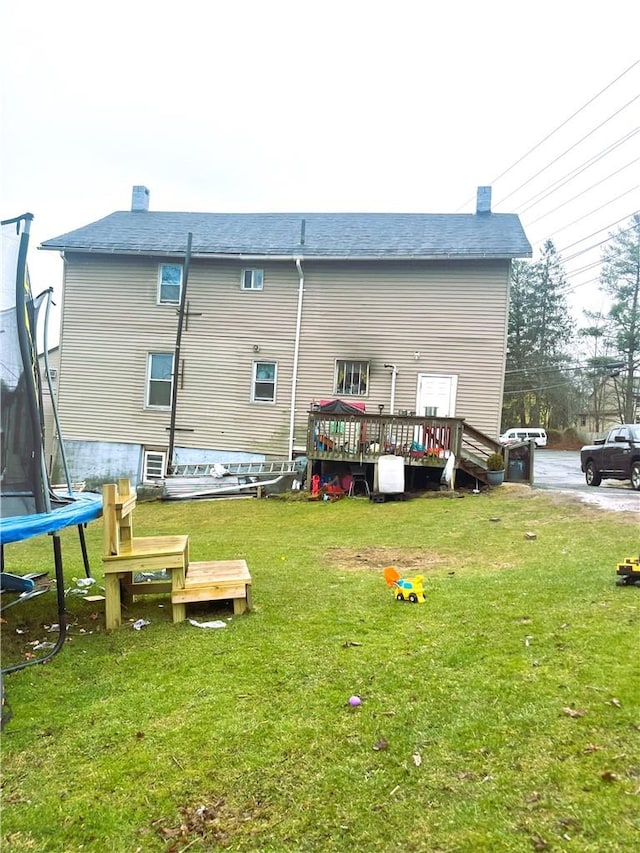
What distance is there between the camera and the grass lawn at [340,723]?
194 cm

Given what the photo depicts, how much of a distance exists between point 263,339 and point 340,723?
44.5 feet

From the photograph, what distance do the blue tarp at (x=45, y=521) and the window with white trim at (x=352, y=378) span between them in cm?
1100

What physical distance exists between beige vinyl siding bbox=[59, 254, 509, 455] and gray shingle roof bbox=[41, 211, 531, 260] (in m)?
0.39

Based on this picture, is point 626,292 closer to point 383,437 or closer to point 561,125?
point 561,125

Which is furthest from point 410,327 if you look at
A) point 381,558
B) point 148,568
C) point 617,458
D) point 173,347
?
point 148,568

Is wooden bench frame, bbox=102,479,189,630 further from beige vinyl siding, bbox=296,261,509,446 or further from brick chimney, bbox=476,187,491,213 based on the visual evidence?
brick chimney, bbox=476,187,491,213

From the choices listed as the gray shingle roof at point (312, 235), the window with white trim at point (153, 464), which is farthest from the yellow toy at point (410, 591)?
the window with white trim at point (153, 464)

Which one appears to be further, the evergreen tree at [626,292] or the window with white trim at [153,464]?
the evergreen tree at [626,292]

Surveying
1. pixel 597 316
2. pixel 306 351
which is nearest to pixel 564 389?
pixel 597 316

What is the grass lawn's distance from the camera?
1936 mm

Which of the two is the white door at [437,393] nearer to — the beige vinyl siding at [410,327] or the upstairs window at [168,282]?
the beige vinyl siding at [410,327]

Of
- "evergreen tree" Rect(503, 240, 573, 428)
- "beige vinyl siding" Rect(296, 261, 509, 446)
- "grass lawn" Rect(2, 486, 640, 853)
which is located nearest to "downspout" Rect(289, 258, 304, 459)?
"beige vinyl siding" Rect(296, 261, 509, 446)

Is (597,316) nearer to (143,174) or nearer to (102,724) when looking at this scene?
(143,174)

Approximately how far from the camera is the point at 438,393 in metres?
14.6
